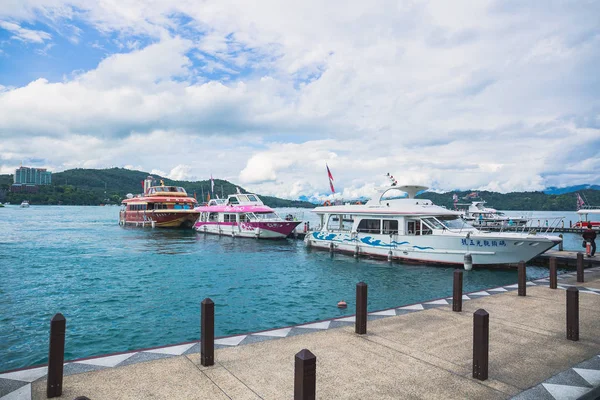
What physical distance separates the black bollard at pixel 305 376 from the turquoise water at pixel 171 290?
8127mm

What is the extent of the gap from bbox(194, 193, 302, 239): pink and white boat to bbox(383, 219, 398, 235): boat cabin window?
15700 mm

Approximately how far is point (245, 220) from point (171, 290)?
25448 mm

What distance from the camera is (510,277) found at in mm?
21125

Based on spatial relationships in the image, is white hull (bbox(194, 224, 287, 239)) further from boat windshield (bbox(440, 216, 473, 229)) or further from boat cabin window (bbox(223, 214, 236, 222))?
boat windshield (bbox(440, 216, 473, 229))

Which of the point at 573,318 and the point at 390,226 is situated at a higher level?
Result: the point at 390,226

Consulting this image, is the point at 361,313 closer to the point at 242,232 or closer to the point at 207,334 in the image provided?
the point at 207,334

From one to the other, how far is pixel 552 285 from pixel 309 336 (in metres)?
9.66

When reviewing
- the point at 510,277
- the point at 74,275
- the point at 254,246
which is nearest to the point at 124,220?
the point at 254,246

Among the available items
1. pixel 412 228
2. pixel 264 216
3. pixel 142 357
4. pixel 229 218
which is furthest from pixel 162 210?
pixel 142 357

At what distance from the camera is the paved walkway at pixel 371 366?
17.7ft

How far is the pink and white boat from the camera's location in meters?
41.3

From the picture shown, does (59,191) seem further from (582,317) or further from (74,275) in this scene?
(582,317)

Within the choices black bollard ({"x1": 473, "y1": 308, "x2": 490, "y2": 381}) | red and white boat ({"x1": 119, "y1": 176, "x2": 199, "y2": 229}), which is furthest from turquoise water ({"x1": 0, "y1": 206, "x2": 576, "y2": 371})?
red and white boat ({"x1": 119, "y1": 176, "x2": 199, "y2": 229})

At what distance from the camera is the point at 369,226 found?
27750 millimetres
